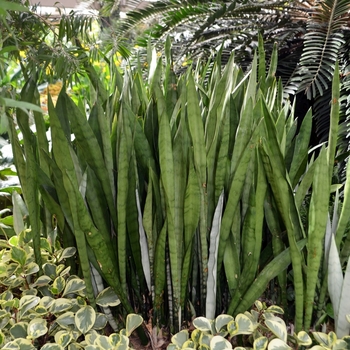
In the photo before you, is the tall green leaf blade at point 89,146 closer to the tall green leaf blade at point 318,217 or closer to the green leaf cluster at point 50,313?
the green leaf cluster at point 50,313

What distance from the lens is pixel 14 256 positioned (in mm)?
829

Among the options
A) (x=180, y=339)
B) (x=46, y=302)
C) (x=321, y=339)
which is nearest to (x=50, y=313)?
(x=46, y=302)

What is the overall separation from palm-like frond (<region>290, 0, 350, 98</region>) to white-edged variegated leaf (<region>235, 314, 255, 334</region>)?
1.20m

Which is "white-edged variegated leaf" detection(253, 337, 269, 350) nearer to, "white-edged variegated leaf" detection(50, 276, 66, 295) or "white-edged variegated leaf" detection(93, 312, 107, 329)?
"white-edged variegated leaf" detection(93, 312, 107, 329)

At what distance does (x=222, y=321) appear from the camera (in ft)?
2.33

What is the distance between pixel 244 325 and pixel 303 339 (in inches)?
3.9

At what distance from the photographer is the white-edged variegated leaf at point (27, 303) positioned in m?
0.74

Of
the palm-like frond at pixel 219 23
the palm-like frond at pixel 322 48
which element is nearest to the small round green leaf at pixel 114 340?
the palm-like frond at pixel 322 48

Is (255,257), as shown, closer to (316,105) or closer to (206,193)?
(206,193)

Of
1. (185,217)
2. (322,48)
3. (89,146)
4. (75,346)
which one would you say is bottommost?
(75,346)

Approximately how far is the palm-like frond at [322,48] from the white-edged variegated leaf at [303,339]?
1.18 m

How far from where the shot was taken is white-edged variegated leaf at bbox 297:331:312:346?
69 centimetres

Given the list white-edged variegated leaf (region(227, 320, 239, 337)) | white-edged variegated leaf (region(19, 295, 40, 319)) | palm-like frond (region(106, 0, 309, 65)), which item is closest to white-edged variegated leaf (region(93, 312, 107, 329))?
white-edged variegated leaf (region(19, 295, 40, 319))

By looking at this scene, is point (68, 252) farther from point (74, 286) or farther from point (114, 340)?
point (114, 340)
